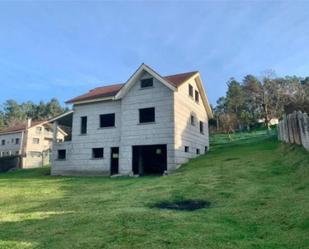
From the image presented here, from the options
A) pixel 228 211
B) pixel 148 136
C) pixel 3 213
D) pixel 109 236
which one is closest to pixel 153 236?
pixel 109 236

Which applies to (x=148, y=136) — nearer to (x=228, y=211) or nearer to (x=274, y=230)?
(x=228, y=211)

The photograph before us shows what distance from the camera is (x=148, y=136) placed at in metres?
23.4

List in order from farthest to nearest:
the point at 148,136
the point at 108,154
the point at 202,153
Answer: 1. the point at 202,153
2. the point at 108,154
3. the point at 148,136

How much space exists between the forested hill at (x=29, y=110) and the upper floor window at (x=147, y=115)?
72.4 meters

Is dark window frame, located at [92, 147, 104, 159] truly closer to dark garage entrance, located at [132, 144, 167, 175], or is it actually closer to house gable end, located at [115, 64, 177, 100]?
dark garage entrance, located at [132, 144, 167, 175]

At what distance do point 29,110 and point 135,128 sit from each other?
80859 millimetres

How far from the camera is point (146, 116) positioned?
79.5 feet

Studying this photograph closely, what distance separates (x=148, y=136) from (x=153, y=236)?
1687 centimetres

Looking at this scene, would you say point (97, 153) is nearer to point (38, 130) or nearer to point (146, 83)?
point (146, 83)

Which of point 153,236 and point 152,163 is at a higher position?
point 152,163

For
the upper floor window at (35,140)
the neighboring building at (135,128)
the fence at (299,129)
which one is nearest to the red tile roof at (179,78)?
the neighboring building at (135,128)

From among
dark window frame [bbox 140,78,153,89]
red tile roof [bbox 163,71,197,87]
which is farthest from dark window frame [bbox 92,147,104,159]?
red tile roof [bbox 163,71,197,87]

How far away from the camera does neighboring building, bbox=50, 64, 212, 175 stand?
2321 centimetres

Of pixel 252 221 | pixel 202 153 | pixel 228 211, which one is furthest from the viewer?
pixel 202 153
